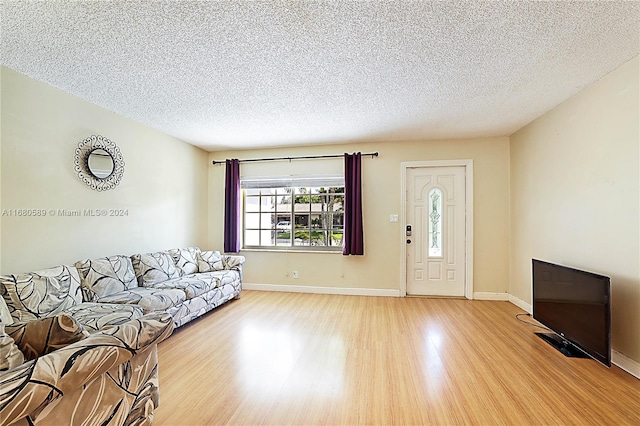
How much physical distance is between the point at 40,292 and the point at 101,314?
521 mm

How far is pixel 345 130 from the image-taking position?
3904 millimetres

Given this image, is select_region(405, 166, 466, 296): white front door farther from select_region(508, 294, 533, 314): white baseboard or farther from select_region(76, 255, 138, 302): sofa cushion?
select_region(76, 255, 138, 302): sofa cushion

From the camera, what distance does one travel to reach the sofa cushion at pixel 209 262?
4.04 metres

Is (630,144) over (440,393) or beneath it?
over

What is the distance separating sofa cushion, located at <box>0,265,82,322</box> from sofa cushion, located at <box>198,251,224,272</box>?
5.18 ft

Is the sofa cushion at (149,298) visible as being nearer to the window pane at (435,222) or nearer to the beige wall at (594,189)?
the window pane at (435,222)

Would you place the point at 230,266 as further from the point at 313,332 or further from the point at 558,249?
the point at 558,249

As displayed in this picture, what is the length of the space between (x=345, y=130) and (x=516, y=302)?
3355 millimetres

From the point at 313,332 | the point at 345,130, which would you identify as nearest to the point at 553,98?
the point at 345,130

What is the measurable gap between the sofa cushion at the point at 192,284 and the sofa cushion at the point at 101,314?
2.13 ft

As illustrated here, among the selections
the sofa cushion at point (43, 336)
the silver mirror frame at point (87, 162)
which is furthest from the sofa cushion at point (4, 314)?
the silver mirror frame at point (87, 162)

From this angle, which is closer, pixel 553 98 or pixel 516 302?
pixel 553 98

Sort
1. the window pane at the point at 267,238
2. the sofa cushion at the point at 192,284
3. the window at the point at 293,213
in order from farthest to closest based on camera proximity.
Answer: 1. the window pane at the point at 267,238
2. the window at the point at 293,213
3. the sofa cushion at the point at 192,284

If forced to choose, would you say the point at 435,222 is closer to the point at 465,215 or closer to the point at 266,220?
the point at 465,215
